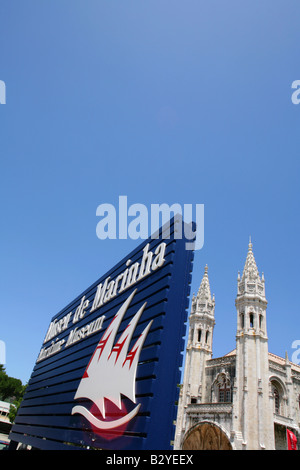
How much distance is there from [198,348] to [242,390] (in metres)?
9.10

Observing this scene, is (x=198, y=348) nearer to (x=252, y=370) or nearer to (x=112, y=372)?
(x=252, y=370)

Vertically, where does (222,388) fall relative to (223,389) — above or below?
above

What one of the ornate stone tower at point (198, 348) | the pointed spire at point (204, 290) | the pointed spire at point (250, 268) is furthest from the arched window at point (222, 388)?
the pointed spire at point (250, 268)

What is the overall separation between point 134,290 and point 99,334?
8.55ft

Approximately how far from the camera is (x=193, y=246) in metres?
9.05

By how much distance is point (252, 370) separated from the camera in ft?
98.0

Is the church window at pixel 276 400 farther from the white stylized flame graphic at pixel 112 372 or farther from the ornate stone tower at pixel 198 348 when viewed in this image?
the white stylized flame graphic at pixel 112 372

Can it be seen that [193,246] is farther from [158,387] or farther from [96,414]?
[96,414]

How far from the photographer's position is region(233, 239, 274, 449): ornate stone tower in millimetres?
26406

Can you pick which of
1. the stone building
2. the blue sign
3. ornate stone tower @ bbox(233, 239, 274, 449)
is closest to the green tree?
the stone building

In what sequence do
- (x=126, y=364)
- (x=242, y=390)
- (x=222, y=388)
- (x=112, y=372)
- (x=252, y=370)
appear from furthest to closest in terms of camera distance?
(x=222, y=388)
(x=252, y=370)
(x=242, y=390)
(x=112, y=372)
(x=126, y=364)

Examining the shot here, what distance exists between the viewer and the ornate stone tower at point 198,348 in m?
33.8

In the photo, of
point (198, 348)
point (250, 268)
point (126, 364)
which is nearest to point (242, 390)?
point (198, 348)

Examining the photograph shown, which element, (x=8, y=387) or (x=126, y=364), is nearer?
(x=126, y=364)
